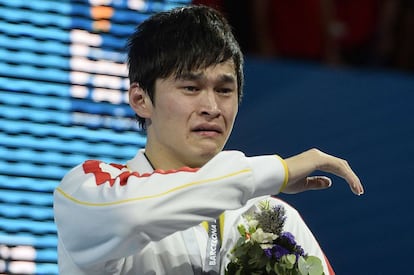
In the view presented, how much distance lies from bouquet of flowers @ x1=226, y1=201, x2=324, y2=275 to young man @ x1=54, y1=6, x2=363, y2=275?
0.09 meters

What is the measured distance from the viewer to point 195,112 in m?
2.54

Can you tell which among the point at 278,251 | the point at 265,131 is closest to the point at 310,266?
the point at 278,251

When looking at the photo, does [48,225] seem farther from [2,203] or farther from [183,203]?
[183,203]

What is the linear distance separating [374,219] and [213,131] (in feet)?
4.09

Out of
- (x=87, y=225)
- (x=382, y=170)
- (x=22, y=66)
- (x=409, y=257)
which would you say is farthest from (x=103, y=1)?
(x=87, y=225)

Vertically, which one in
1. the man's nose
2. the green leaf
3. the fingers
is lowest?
the green leaf

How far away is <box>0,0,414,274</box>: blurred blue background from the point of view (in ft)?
11.8

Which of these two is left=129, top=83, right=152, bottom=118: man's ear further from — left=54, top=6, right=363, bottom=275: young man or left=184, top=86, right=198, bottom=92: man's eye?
left=184, top=86, right=198, bottom=92: man's eye

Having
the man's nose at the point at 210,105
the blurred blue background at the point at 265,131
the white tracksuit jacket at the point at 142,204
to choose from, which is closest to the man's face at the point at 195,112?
the man's nose at the point at 210,105

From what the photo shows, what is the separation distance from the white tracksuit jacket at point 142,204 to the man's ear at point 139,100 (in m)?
0.23

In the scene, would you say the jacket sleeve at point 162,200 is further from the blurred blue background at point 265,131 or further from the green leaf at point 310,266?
the blurred blue background at point 265,131

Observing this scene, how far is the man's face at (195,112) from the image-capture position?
→ 2.54 metres

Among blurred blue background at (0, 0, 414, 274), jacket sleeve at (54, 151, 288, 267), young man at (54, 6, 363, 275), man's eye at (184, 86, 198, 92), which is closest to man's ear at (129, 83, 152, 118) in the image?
young man at (54, 6, 363, 275)

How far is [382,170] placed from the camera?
12.0ft
